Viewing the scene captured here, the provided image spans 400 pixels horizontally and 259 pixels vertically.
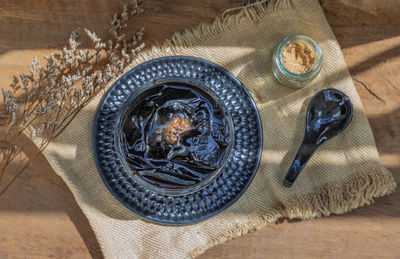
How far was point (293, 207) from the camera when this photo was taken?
2.87 ft

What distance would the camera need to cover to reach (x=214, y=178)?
2.69 feet

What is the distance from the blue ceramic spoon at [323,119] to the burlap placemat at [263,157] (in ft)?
0.07

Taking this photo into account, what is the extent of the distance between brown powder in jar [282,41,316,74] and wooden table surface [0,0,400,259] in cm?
11

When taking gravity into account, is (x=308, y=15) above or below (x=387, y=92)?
above

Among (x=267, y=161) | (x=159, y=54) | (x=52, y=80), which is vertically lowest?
(x=267, y=161)

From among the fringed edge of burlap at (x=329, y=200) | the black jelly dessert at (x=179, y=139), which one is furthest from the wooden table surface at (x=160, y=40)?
the black jelly dessert at (x=179, y=139)

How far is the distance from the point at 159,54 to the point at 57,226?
17.8 inches

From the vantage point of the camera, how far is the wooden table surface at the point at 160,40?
89 centimetres

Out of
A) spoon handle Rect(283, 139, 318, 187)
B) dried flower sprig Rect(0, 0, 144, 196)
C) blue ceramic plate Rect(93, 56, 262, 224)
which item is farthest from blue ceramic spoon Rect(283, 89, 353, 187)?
dried flower sprig Rect(0, 0, 144, 196)

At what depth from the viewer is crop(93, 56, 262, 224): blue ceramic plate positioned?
0.84 m

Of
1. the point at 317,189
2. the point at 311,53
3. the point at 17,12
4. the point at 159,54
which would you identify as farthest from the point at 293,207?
the point at 17,12

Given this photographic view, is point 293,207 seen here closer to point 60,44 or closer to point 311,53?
point 311,53

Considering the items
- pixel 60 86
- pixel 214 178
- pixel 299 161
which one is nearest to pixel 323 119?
pixel 299 161

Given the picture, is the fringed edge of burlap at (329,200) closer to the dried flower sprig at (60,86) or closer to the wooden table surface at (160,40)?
the wooden table surface at (160,40)
